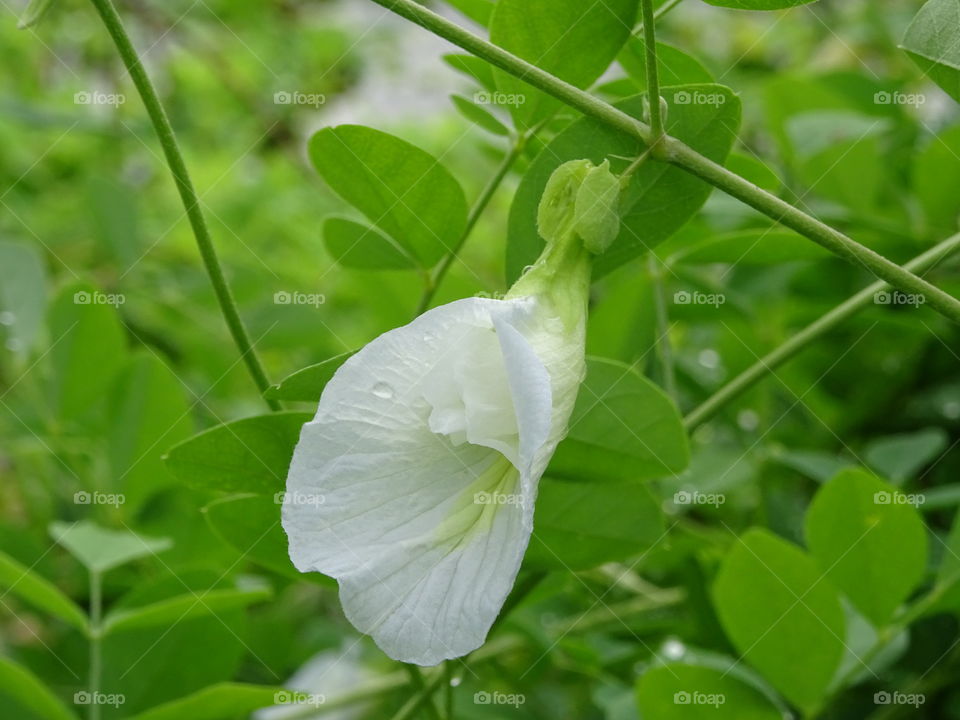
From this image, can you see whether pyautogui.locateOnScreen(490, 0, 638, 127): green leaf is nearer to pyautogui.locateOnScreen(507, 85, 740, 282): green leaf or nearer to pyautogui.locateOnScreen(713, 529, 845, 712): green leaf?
pyautogui.locateOnScreen(507, 85, 740, 282): green leaf

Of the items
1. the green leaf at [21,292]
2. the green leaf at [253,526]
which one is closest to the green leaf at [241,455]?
the green leaf at [253,526]

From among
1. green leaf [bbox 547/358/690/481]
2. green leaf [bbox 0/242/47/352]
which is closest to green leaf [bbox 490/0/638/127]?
green leaf [bbox 547/358/690/481]

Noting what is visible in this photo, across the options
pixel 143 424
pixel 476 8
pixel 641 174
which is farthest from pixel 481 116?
pixel 143 424

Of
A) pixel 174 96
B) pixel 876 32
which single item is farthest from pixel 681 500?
pixel 174 96

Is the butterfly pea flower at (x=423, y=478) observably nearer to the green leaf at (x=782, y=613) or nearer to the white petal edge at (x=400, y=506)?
the white petal edge at (x=400, y=506)

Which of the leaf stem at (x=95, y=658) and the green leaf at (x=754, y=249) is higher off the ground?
the green leaf at (x=754, y=249)
